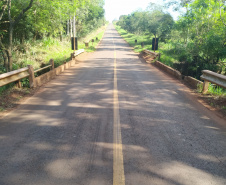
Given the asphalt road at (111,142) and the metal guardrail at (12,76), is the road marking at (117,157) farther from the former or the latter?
the metal guardrail at (12,76)

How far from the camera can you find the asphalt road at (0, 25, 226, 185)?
294 centimetres

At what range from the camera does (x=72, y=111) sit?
5508mm

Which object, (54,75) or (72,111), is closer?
(72,111)

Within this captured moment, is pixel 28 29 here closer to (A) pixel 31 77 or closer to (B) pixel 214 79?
(A) pixel 31 77

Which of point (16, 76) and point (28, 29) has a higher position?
point (28, 29)

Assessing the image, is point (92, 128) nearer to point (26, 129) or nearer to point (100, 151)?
point (100, 151)

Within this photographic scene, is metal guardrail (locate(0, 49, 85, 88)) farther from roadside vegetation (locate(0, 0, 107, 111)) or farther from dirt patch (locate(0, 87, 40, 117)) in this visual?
roadside vegetation (locate(0, 0, 107, 111))

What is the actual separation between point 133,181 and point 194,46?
12966 millimetres

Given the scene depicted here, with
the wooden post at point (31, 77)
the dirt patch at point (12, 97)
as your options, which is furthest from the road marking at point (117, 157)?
the wooden post at point (31, 77)

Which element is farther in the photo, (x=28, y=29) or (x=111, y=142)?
(x=28, y=29)

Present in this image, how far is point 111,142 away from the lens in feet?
12.7

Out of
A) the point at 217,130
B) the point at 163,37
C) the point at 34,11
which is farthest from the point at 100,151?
the point at 163,37

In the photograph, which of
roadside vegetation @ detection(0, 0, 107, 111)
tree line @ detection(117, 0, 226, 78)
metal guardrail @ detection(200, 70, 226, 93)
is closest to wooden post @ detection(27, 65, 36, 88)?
roadside vegetation @ detection(0, 0, 107, 111)

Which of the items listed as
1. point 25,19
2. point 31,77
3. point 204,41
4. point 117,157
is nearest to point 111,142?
point 117,157
